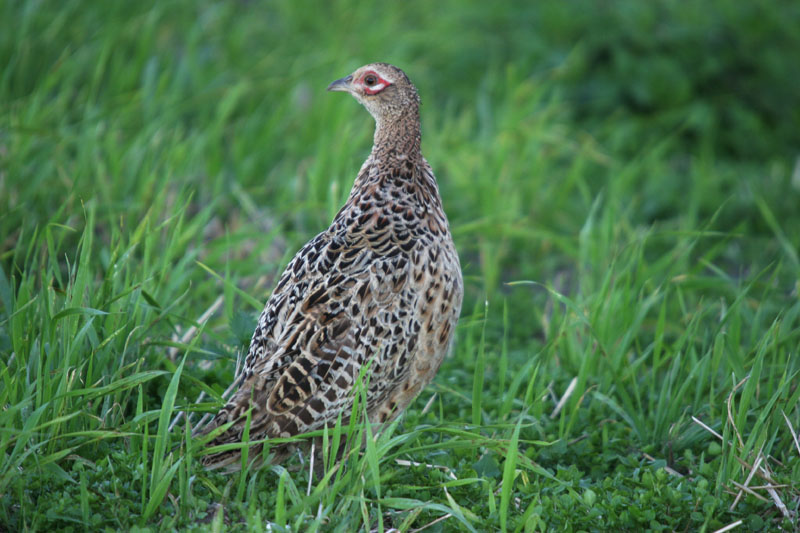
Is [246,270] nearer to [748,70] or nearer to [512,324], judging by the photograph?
[512,324]

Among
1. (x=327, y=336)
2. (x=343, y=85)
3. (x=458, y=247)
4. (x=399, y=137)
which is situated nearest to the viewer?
(x=327, y=336)

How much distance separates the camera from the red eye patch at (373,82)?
4.08 metres

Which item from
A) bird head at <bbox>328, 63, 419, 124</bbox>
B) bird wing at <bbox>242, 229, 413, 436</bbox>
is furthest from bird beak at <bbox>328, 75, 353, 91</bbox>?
bird wing at <bbox>242, 229, 413, 436</bbox>

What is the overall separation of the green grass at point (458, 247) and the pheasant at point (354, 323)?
164 mm

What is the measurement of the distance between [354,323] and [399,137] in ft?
3.33

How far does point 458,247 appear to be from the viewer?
18.6ft

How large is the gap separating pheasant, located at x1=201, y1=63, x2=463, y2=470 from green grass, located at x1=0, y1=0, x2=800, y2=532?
164mm

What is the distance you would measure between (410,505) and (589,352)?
1.37m

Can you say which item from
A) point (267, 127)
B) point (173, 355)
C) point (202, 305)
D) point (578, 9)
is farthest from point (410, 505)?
point (578, 9)

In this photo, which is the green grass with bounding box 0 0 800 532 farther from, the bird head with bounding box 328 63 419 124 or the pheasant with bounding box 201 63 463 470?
the bird head with bounding box 328 63 419 124

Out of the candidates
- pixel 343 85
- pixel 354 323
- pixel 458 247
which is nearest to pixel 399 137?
pixel 343 85

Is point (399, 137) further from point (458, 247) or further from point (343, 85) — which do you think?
point (458, 247)

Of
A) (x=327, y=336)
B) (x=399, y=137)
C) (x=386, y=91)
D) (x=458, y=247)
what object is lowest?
(x=458, y=247)

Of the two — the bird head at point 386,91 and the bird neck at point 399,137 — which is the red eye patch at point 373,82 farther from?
the bird neck at point 399,137
